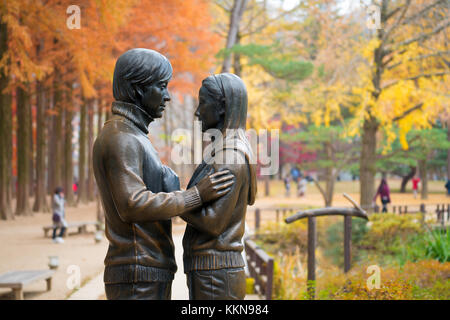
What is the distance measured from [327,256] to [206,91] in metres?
8.65

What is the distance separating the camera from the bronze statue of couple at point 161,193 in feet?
8.35

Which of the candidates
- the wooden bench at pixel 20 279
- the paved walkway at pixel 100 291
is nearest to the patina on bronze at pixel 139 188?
the paved walkway at pixel 100 291

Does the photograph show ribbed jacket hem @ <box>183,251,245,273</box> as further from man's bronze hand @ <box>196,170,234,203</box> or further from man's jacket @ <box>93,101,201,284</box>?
man's bronze hand @ <box>196,170,234,203</box>

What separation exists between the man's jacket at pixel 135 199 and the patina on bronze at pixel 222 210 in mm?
148

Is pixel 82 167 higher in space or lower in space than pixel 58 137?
lower

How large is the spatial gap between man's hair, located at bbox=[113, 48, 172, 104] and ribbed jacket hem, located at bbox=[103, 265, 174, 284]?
100 centimetres

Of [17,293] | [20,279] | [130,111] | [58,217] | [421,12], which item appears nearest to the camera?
[130,111]

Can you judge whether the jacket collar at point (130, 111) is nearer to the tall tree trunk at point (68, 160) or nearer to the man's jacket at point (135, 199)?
the man's jacket at point (135, 199)

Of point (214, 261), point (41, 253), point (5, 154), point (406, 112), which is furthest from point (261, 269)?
point (5, 154)

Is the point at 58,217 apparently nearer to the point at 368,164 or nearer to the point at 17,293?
the point at 17,293

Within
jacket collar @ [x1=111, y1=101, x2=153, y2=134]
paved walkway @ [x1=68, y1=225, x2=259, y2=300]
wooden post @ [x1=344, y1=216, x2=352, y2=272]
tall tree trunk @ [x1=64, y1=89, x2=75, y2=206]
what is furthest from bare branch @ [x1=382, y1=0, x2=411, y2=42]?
tall tree trunk @ [x1=64, y1=89, x2=75, y2=206]

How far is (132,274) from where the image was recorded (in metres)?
2.61

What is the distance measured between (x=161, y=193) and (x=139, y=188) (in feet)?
0.42

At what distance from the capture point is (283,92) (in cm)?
2066
